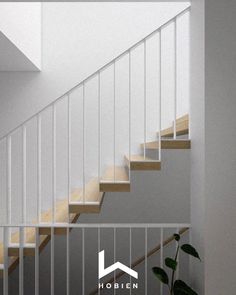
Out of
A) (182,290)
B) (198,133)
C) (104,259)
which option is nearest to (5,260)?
(182,290)

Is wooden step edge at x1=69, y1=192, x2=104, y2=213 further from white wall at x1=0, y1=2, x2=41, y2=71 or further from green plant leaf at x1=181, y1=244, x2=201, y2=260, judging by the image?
white wall at x1=0, y1=2, x2=41, y2=71

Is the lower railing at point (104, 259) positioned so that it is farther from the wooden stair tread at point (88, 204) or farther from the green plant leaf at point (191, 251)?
the green plant leaf at point (191, 251)

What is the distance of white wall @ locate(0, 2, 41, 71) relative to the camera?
12.6ft

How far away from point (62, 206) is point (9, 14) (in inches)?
77.3

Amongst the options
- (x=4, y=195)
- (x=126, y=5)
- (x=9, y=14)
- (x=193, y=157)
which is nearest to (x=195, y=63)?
(x=193, y=157)

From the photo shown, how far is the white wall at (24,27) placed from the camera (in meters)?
3.85

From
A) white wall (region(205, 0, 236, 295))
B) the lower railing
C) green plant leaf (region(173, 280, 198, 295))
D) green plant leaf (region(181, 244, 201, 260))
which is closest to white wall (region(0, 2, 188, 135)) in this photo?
the lower railing

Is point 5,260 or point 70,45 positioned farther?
point 70,45

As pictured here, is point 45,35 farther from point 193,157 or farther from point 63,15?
point 193,157

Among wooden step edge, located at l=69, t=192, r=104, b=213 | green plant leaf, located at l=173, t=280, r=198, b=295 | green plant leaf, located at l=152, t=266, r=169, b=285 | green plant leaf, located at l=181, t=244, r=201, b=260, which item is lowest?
green plant leaf, located at l=173, t=280, r=198, b=295

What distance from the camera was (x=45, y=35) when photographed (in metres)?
5.31

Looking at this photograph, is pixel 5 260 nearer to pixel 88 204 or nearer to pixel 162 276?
pixel 88 204

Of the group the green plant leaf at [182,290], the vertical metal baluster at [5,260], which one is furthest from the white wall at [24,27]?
the green plant leaf at [182,290]

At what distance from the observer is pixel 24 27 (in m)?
4.51
